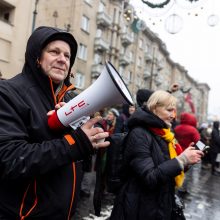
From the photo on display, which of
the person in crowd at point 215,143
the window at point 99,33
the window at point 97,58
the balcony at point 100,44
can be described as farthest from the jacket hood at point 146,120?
the window at point 99,33

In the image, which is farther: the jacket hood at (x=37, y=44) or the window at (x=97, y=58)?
the window at (x=97, y=58)

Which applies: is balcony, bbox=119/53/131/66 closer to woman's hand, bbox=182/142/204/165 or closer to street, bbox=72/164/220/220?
street, bbox=72/164/220/220

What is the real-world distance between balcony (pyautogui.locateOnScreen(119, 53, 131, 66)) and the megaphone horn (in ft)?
115

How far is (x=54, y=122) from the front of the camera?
1643 millimetres

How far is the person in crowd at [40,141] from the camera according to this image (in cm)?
152

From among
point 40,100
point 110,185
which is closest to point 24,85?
point 40,100

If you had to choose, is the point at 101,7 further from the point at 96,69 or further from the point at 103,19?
the point at 96,69

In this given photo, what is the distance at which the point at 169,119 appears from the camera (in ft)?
9.70

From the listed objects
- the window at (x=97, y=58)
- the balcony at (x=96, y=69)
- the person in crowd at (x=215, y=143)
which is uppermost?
the window at (x=97, y=58)

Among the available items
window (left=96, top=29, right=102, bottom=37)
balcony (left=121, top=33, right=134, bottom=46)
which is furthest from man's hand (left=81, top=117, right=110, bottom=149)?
balcony (left=121, top=33, right=134, bottom=46)

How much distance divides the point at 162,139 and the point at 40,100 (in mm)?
1354

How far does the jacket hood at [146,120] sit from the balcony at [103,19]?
28374mm

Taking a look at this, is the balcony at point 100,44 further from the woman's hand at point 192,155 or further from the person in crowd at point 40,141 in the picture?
the person in crowd at point 40,141

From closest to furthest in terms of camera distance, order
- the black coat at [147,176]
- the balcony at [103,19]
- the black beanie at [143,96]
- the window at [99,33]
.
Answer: the black coat at [147,176]
the black beanie at [143,96]
the balcony at [103,19]
the window at [99,33]
